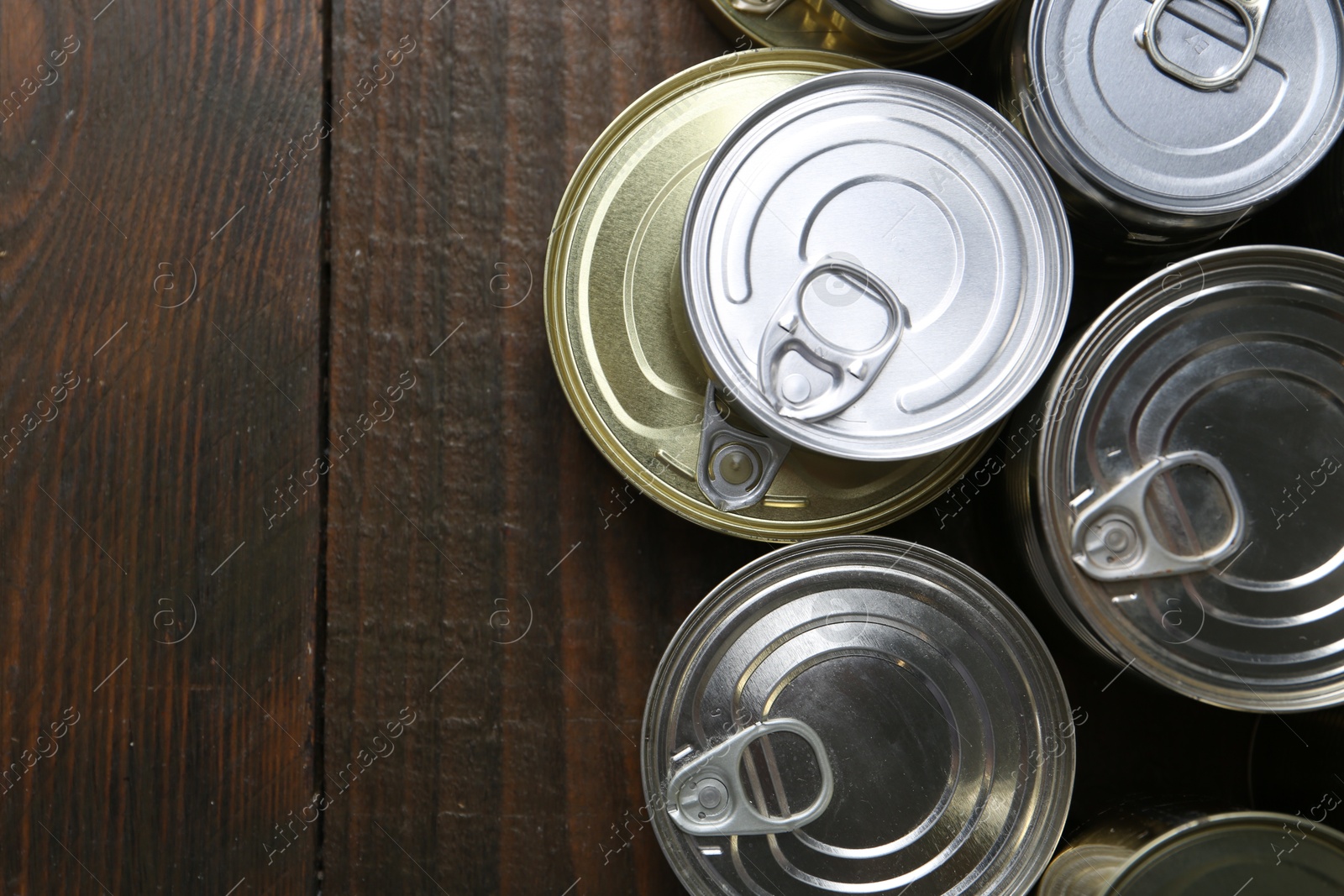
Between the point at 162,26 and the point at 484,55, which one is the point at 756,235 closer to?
the point at 484,55

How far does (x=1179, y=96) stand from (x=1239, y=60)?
0.05 metres

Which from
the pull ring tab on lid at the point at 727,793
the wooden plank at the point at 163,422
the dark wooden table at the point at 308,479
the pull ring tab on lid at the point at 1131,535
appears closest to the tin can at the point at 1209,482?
the pull ring tab on lid at the point at 1131,535

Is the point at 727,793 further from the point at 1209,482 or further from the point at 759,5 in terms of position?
the point at 759,5

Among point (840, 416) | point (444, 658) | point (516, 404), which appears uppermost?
point (840, 416)

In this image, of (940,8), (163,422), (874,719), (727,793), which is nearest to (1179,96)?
(940,8)

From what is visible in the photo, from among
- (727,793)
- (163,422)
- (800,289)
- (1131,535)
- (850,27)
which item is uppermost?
(850,27)

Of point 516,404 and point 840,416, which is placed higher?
point 840,416

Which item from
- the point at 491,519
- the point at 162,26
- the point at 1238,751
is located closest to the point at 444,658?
the point at 491,519

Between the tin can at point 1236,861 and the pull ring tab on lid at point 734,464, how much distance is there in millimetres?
392

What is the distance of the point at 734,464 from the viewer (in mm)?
696

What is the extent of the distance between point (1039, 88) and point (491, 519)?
57 centimetres

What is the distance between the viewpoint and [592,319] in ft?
2.34

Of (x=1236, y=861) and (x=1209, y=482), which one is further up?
(x=1209, y=482)

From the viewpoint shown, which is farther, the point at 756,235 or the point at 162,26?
the point at 162,26
